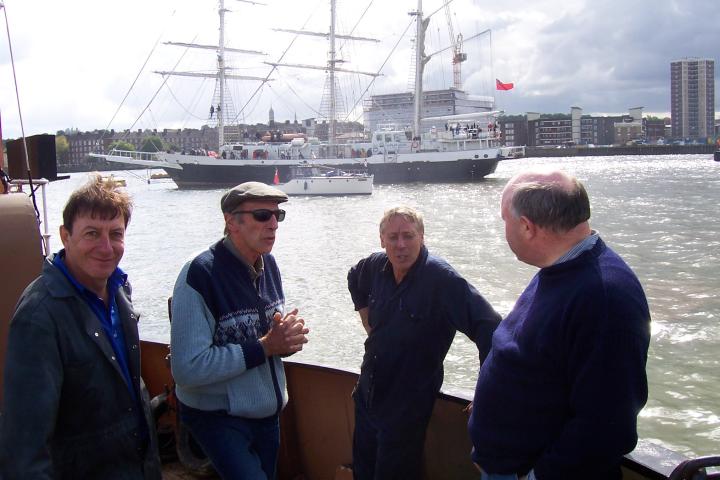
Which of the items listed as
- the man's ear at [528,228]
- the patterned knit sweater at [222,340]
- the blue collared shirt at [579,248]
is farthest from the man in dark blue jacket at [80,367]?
the blue collared shirt at [579,248]

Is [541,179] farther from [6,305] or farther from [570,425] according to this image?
[6,305]

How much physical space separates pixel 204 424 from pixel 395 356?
83cm

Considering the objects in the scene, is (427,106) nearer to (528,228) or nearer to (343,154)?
(343,154)

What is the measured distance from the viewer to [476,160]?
6328 cm

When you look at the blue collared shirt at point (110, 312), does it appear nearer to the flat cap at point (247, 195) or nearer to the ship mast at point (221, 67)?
the flat cap at point (247, 195)

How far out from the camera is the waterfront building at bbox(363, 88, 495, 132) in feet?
373

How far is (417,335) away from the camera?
9.62ft

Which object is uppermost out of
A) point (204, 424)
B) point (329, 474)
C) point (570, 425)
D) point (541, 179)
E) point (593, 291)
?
point (541, 179)

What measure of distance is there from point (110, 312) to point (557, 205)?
1.44 m

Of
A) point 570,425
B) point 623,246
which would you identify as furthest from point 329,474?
point 623,246

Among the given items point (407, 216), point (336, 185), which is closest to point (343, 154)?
point (336, 185)

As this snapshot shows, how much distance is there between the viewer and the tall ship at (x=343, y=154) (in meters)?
64.0

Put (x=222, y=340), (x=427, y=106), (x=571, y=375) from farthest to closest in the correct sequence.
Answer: (x=427, y=106)
(x=222, y=340)
(x=571, y=375)

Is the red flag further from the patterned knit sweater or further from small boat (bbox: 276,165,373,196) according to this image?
the patterned knit sweater
